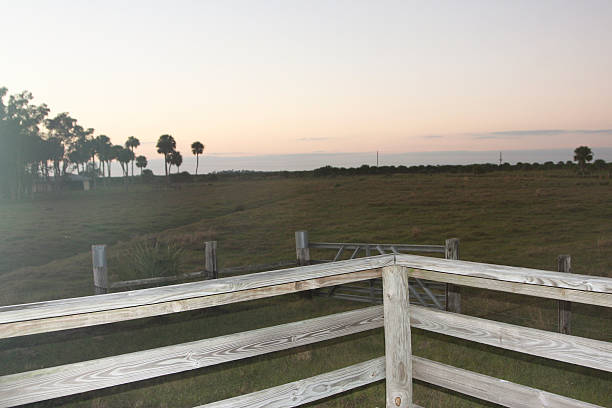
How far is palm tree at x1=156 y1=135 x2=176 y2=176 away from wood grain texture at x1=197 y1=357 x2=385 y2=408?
116667 mm

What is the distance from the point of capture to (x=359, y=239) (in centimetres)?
2595

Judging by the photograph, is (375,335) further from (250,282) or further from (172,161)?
(172,161)

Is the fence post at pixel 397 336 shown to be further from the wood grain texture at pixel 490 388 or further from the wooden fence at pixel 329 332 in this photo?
the wood grain texture at pixel 490 388

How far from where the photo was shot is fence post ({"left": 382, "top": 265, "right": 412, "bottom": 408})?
313cm

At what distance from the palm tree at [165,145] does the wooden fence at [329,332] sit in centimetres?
11672

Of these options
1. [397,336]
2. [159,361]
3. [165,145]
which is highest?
[165,145]

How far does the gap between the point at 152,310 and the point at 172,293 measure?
0.13 metres

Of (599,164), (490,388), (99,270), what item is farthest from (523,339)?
(599,164)

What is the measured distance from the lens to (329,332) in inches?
123

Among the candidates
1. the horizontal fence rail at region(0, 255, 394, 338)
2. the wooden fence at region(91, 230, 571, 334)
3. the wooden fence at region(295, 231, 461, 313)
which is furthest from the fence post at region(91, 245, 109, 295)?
the horizontal fence rail at region(0, 255, 394, 338)

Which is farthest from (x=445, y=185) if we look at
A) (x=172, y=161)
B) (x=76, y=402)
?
(x=172, y=161)

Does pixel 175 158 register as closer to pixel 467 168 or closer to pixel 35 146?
pixel 35 146

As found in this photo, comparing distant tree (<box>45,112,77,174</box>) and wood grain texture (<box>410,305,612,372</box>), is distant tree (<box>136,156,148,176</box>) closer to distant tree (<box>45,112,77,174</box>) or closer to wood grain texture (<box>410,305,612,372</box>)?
distant tree (<box>45,112,77,174</box>)

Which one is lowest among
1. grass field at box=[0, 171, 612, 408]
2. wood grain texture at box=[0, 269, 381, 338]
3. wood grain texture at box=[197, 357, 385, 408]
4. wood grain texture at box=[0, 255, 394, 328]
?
grass field at box=[0, 171, 612, 408]
